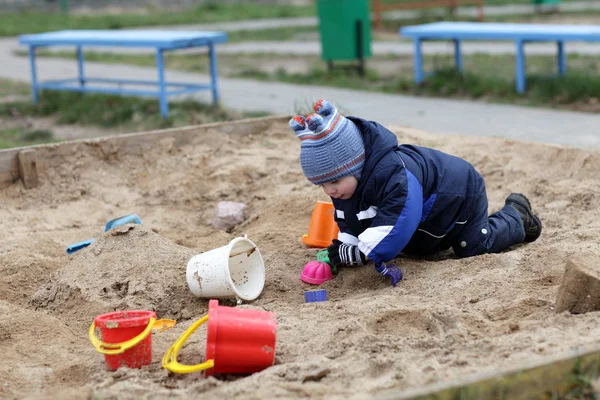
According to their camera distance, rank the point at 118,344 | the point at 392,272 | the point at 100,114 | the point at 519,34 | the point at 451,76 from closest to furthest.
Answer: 1. the point at 118,344
2. the point at 392,272
3. the point at 100,114
4. the point at 519,34
5. the point at 451,76

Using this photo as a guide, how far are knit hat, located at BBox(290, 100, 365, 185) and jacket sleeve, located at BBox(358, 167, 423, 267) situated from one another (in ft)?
0.67

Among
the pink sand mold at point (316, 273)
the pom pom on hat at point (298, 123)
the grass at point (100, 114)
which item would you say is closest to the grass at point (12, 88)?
the grass at point (100, 114)

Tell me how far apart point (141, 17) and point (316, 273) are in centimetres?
1856

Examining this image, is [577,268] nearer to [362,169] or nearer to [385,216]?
[385,216]

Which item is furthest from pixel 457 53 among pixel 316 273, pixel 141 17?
pixel 141 17

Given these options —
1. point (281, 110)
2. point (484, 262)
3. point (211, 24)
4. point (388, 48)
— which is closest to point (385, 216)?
point (484, 262)

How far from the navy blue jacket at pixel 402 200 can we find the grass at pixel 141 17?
14872 mm

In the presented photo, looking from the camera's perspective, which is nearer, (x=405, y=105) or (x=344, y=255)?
(x=344, y=255)

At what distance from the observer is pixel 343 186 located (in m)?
3.64

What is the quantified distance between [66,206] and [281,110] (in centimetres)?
313

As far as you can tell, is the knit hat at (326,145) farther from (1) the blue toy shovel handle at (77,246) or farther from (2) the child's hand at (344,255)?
(1) the blue toy shovel handle at (77,246)

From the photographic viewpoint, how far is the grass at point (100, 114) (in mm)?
7441

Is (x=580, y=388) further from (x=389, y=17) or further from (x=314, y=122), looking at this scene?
(x=389, y=17)

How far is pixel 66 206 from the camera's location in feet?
16.9
